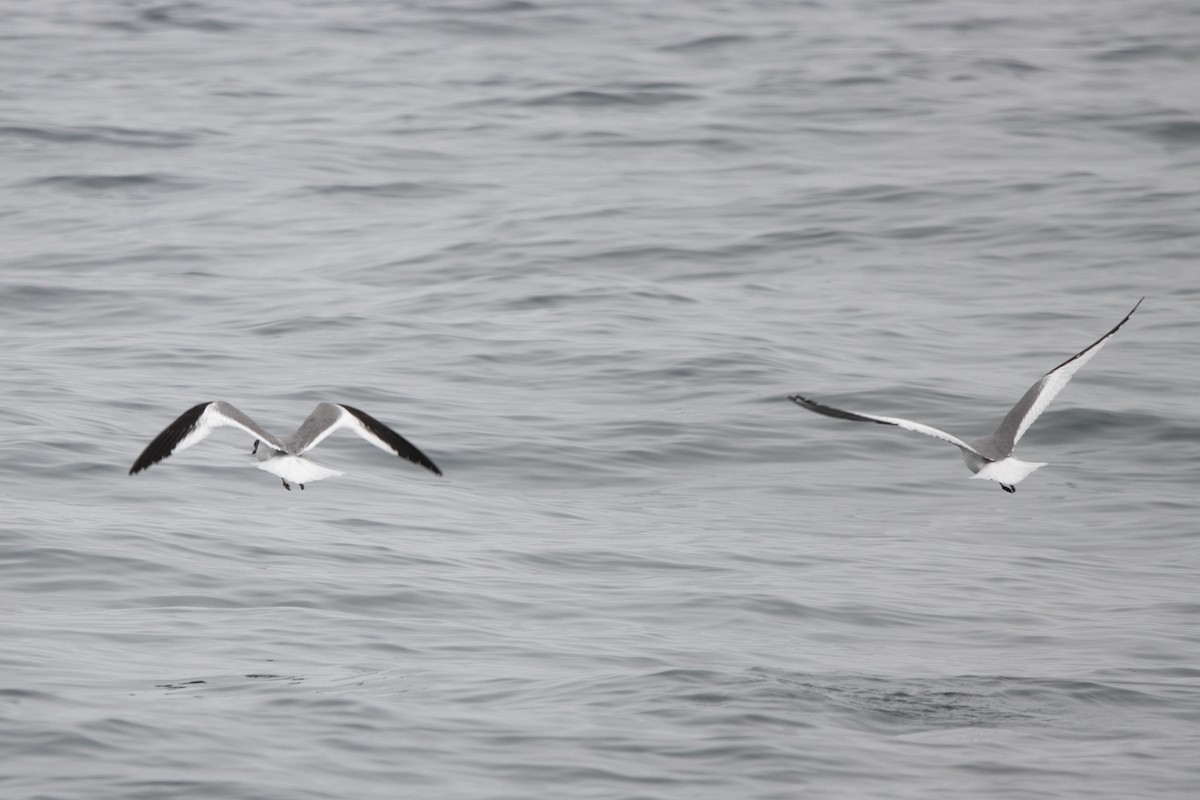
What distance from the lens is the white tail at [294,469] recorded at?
356 inches

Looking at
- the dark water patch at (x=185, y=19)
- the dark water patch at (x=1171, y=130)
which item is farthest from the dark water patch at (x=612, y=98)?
the dark water patch at (x=185, y=19)

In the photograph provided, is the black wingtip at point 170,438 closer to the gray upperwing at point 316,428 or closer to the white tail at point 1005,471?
the gray upperwing at point 316,428

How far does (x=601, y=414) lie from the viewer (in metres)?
14.3

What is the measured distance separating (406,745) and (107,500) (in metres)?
4.45

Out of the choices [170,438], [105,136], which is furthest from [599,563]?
[105,136]

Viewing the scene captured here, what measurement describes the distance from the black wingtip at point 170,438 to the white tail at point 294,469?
0.52 meters

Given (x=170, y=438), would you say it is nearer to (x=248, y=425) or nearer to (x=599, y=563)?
(x=248, y=425)

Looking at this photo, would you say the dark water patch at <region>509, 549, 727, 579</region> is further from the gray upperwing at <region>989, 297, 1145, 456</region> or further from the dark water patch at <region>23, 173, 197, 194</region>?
the dark water patch at <region>23, 173, 197, 194</region>

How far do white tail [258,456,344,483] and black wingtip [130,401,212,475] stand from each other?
0.52m

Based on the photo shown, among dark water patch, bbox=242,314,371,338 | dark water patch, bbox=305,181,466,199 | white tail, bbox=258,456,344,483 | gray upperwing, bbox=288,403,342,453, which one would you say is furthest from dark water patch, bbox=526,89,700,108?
white tail, bbox=258,456,344,483

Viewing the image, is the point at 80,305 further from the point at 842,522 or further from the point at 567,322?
the point at 842,522

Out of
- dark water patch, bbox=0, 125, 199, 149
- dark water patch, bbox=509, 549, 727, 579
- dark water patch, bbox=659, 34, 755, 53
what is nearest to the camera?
dark water patch, bbox=509, 549, 727, 579

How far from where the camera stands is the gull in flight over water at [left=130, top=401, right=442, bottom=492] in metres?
9.14

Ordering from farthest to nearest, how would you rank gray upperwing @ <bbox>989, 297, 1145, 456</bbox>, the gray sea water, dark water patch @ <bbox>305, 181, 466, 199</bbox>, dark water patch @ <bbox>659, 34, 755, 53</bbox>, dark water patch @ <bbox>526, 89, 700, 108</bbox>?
dark water patch @ <bbox>659, 34, 755, 53</bbox> → dark water patch @ <bbox>526, 89, 700, 108</bbox> → dark water patch @ <bbox>305, 181, 466, 199</bbox> → gray upperwing @ <bbox>989, 297, 1145, 456</bbox> → the gray sea water
